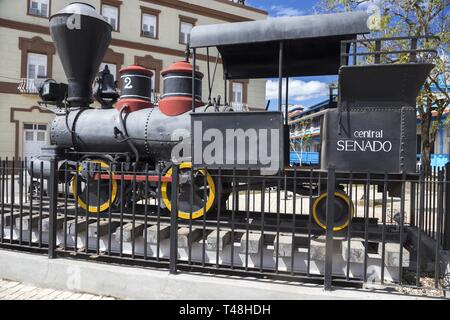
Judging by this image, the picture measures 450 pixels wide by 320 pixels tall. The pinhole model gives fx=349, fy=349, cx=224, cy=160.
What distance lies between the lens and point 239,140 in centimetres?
436

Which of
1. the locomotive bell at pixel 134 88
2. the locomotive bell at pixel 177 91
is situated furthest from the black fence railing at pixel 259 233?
the locomotive bell at pixel 134 88

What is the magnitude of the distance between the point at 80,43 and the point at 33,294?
420 cm

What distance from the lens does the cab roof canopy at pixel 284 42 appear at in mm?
4020

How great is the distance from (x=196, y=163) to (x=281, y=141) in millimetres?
1147

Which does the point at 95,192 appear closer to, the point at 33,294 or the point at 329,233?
the point at 33,294

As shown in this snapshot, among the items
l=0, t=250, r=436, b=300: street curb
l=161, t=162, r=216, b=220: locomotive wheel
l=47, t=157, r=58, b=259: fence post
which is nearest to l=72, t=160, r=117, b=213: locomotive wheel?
l=161, t=162, r=216, b=220: locomotive wheel

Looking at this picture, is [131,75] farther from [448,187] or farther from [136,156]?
[448,187]

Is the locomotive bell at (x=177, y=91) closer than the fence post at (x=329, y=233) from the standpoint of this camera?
No

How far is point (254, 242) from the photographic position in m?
3.97

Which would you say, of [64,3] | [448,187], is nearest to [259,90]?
[64,3]

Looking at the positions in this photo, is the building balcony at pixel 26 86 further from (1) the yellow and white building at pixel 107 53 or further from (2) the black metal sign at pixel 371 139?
(2) the black metal sign at pixel 371 139

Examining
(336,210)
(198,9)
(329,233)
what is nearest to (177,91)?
(336,210)

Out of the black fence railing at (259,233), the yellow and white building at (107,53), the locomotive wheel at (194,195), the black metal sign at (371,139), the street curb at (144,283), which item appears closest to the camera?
the street curb at (144,283)

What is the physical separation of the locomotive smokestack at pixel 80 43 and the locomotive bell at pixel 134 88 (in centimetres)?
76
